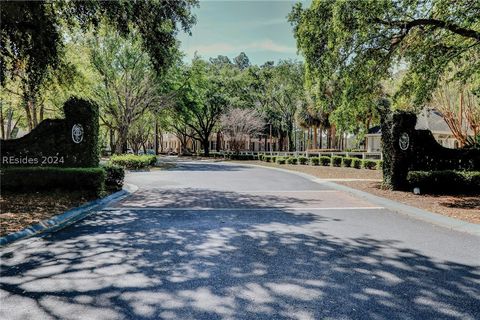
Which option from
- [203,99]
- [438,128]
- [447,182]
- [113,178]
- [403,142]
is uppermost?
[203,99]

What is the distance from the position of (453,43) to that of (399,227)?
10.1 meters

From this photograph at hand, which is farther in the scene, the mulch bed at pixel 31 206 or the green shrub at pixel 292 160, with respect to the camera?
the green shrub at pixel 292 160

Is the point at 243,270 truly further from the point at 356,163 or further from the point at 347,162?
the point at 347,162

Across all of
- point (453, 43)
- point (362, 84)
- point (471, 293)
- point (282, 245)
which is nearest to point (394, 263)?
point (471, 293)

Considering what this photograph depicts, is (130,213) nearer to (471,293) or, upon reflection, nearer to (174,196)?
(174,196)

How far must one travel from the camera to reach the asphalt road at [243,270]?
3758mm

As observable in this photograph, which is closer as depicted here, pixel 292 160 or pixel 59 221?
pixel 59 221

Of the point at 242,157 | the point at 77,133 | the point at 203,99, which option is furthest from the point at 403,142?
the point at 203,99

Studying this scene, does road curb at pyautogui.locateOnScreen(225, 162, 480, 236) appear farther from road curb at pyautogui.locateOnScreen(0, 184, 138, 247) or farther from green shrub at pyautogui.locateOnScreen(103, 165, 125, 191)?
green shrub at pyautogui.locateOnScreen(103, 165, 125, 191)

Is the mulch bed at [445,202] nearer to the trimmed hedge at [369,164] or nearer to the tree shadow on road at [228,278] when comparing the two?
the tree shadow on road at [228,278]

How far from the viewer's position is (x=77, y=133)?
514 inches

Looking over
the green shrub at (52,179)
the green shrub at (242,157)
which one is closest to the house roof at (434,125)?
the green shrub at (242,157)

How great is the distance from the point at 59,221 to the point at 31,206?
1.97m

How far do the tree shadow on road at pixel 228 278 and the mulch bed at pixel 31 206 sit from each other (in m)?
1.32
